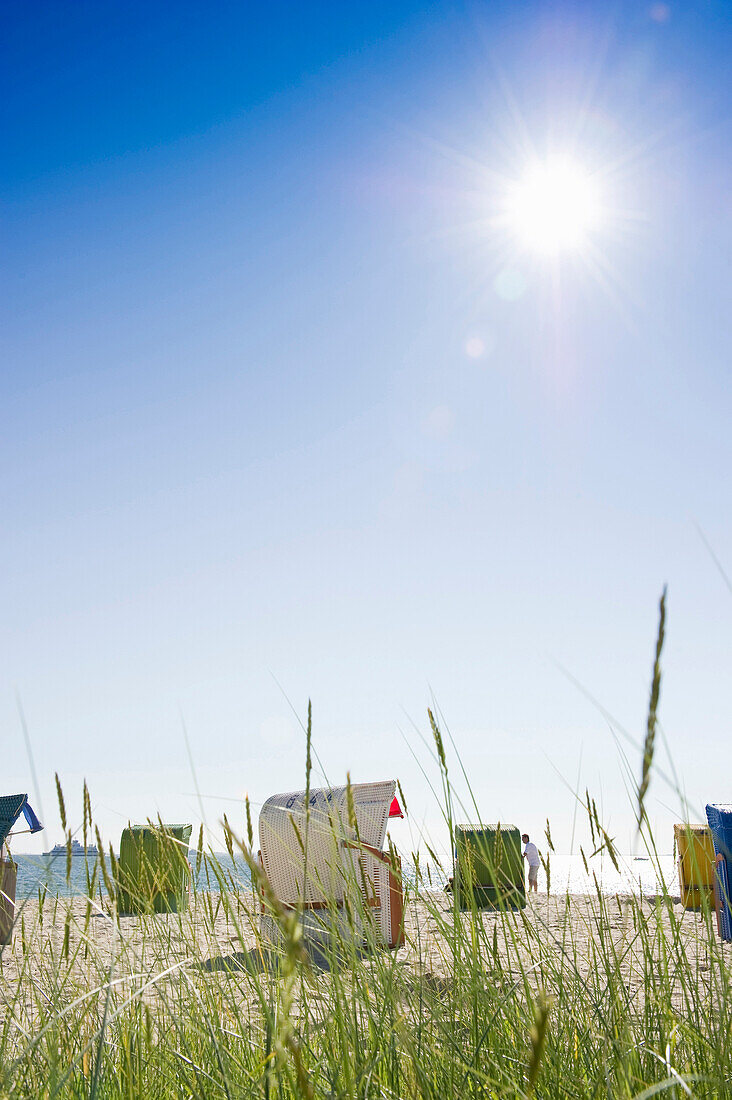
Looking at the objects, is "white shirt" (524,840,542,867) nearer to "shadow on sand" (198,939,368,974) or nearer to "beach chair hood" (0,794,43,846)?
"beach chair hood" (0,794,43,846)

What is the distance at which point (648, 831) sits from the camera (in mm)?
1557

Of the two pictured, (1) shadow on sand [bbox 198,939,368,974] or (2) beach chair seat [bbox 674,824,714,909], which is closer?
(2) beach chair seat [bbox 674,824,714,909]

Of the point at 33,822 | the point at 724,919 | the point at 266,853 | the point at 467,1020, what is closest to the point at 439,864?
the point at 467,1020

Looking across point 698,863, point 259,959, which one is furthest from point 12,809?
point 698,863

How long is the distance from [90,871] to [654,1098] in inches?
56.2

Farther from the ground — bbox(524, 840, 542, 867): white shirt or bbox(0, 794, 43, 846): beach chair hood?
bbox(0, 794, 43, 846): beach chair hood

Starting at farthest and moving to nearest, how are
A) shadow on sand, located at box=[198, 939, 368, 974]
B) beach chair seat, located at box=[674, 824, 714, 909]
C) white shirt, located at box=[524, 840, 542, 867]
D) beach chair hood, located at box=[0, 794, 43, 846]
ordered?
white shirt, located at box=[524, 840, 542, 867] → beach chair hood, located at box=[0, 794, 43, 846] → shadow on sand, located at box=[198, 939, 368, 974] → beach chair seat, located at box=[674, 824, 714, 909]

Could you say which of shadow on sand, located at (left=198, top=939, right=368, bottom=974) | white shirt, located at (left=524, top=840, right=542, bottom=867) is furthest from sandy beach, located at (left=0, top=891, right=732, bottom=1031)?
white shirt, located at (left=524, top=840, right=542, bottom=867)

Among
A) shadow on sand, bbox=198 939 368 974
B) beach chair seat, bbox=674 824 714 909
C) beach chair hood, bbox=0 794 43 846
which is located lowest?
shadow on sand, bbox=198 939 368 974

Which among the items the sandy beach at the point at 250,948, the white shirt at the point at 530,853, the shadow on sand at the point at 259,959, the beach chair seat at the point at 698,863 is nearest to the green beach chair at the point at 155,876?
the sandy beach at the point at 250,948

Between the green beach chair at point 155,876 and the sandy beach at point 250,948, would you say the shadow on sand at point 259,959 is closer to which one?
the sandy beach at point 250,948

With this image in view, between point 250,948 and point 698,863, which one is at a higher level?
point 698,863

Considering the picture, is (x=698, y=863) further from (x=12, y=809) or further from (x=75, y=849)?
(x=12, y=809)

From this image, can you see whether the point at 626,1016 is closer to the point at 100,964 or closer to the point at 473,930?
the point at 473,930
